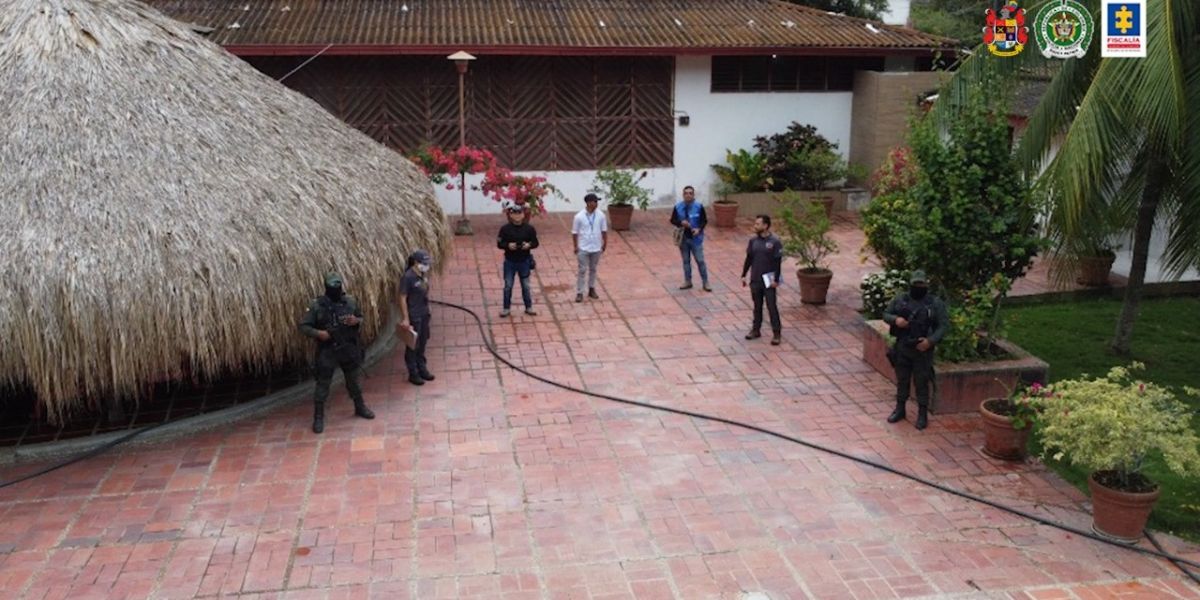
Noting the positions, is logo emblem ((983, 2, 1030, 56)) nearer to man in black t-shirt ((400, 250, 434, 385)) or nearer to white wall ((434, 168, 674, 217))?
man in black t-shirt ((400, 250, 434, 385))

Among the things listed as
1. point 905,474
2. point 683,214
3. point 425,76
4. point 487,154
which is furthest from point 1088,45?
point 425,76

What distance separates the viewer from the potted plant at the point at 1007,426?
845 centimetres

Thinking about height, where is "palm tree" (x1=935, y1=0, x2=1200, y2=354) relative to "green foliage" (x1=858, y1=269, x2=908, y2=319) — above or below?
above

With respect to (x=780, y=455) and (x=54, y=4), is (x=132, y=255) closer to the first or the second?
(x=54, y=4)

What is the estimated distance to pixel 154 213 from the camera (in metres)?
9.05

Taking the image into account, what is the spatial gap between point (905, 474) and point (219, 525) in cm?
542

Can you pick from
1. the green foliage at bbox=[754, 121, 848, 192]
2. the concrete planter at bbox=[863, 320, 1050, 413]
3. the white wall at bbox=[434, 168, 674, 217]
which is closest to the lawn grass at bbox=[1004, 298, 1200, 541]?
the concrete planter at bbox=[863, 320, 1050, 413]

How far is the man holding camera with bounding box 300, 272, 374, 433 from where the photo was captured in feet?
30.0

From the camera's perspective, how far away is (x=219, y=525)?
7.58 metres

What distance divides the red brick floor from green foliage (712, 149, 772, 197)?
8.47 meters

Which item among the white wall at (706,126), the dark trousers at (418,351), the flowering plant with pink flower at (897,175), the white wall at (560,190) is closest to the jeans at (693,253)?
the flowering plant with pink flower at (897,175)

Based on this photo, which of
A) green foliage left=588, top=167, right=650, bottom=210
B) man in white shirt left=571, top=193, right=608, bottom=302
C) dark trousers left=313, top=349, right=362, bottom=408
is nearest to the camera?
dark trousers left=313, top=349, right=362, bottom=408

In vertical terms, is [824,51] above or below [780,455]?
above

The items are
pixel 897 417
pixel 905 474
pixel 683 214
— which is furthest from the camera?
pixel 683 214
